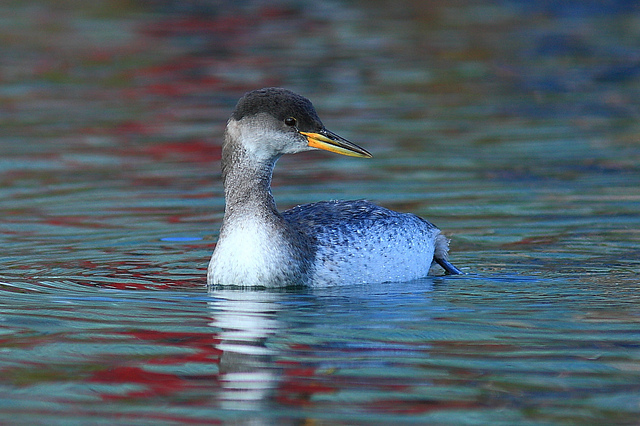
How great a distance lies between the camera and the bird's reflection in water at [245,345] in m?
7.04

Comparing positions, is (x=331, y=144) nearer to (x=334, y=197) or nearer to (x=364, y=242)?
(x=364, y=242)

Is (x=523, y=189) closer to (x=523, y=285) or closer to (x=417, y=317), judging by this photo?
(x=523, y=285)

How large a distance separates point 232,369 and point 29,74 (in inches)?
641

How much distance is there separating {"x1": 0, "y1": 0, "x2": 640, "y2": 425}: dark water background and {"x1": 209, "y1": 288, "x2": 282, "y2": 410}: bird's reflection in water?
25mm

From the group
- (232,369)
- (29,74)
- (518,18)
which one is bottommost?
(232,369)

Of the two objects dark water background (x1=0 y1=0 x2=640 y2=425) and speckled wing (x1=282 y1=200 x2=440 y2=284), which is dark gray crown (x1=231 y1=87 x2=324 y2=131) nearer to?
speckled wing (x1=282 y1=200 x2=440 y2=284)

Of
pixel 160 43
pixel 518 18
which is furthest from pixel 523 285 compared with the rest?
pixel 518 18

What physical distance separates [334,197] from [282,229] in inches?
159

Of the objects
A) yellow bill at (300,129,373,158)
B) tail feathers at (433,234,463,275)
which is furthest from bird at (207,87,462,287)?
tail feathers at (433,234,463,275)

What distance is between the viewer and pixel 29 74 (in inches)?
899

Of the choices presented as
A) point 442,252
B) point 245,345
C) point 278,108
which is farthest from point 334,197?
Answer: point 245,345

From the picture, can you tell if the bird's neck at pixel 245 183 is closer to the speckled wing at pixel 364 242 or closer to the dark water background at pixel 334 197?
the speckled wing at pixel 364 242

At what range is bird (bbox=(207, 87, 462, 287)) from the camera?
9.46m

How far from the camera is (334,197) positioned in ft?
44.4
